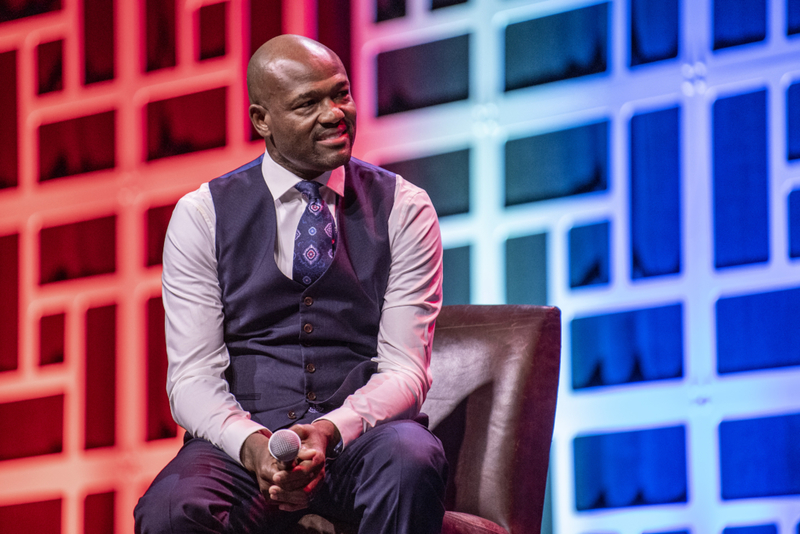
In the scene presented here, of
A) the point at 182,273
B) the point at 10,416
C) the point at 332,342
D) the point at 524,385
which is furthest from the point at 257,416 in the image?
the point at 10,416

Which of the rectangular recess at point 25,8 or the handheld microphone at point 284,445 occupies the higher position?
the rectangular recess at point 25,8

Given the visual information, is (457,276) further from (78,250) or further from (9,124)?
(9,124)

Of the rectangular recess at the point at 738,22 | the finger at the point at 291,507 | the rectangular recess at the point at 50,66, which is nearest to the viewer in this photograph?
the finger at the point at 291,507

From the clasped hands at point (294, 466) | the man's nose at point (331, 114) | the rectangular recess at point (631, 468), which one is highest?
the man's nose at point (331, 114)

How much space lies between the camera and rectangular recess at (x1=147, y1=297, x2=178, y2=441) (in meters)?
3.08

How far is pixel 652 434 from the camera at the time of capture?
253 centimetres

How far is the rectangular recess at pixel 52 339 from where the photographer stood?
126 inches

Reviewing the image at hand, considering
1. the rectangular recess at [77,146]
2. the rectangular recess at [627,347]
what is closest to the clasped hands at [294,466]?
the rectangular recess at [627,347]

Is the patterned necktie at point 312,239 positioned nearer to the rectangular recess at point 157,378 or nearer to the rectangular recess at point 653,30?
the rectangular recess at point 653,30

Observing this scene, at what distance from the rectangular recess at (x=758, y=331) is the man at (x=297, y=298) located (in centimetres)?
90

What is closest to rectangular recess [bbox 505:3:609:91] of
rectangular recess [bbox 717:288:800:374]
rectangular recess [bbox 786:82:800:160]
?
rectangular recess [bbox 786:82:800:160]

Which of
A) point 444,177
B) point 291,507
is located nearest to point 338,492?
point 291,507

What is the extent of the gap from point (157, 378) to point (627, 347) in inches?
59.3

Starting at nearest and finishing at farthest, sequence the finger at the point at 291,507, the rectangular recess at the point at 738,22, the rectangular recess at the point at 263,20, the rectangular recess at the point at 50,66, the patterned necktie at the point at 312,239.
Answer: the finger at the point at 291,507, the patterned necktie at the point at 312,239, the rectangular recess at the point at 738,22, the rectangular recess at the point at 263,20, the rectangular recess at the point at 50,66
